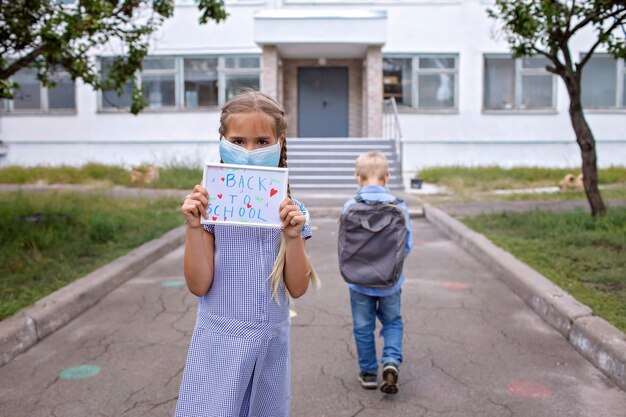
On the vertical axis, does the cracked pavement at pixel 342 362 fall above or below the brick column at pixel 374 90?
below

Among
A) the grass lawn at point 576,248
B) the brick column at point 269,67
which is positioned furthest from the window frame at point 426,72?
the grass lawn at point 576,248

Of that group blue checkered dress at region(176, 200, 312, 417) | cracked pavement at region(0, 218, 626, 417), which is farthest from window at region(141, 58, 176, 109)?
blue checkered dress at region(176, 200, 312, 417)

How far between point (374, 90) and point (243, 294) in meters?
18.2

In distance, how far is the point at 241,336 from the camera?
2.40 metres

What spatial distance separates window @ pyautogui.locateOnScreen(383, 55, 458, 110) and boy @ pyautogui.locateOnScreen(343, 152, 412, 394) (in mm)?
18465

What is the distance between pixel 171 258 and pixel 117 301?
7.62ft

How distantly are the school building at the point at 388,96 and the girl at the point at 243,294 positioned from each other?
19.2 m

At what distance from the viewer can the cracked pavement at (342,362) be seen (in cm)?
395

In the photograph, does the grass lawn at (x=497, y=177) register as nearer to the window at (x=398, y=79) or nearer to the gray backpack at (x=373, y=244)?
the window at (x=398, y=79)

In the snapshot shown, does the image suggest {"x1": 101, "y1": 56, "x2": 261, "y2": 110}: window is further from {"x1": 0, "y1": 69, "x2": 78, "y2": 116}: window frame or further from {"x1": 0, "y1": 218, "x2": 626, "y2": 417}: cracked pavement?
{"x1": 0, "y1": 218, "x2": 626, "y2": 417}: cracked pavement

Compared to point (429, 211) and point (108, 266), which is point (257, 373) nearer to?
point (108, 266)

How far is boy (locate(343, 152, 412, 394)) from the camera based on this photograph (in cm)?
422

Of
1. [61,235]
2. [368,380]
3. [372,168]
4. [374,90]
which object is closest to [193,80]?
[374,90]

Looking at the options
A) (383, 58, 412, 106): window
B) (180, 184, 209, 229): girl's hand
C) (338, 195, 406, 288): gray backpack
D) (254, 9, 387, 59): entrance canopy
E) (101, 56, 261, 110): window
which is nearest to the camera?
(180, 184, 209, 229): girl's hand
